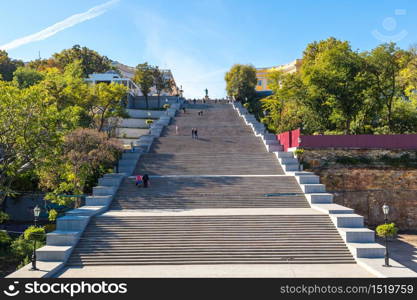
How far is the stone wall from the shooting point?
28469mm

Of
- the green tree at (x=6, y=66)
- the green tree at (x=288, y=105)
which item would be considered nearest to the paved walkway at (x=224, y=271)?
the green tree at (x=288, y=105)

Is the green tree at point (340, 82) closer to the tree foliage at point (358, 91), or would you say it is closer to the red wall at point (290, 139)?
the tree foliage at point (358, 91)

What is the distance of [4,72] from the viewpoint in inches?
2378

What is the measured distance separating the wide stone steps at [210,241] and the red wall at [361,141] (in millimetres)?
13215

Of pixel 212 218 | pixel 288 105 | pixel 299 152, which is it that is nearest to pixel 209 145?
pixel 299 152

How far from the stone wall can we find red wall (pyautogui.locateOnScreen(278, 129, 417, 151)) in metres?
0.51

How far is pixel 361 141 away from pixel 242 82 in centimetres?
4301

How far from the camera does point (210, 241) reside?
1734 centimetres

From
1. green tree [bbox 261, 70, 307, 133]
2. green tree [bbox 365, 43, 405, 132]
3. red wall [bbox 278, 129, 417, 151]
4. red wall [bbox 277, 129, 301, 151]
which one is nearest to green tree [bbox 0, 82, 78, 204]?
red wall [bbox 277, 129, 301, 151]

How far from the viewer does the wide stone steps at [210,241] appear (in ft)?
52.4

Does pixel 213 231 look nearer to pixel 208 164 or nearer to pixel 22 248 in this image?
pixel 22 248

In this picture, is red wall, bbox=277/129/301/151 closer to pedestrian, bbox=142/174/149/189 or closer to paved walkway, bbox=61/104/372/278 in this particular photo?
paved walkway, bbox=61/104/372/278

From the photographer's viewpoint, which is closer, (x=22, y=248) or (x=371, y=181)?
(x=22, y=248)

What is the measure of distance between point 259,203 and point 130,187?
9415 mm
